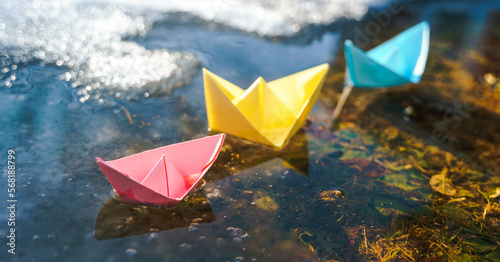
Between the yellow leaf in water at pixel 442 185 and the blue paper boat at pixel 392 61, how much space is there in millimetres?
658

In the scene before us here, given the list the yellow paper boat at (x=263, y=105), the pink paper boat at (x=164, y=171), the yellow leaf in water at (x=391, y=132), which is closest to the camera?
the pink paper boat at (x=164, y=171)

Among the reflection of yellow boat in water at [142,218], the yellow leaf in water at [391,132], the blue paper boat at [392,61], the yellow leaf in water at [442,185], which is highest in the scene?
the blue paper boat at [392,61]

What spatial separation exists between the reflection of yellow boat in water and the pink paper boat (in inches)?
1.8

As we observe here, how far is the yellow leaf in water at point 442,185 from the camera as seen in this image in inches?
74.9

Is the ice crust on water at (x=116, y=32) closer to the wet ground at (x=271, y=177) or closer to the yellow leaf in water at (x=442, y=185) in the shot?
the wet ground at (x=271, y=177)

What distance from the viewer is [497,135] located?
2361mm

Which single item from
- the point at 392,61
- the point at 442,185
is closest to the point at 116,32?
the point at 392,61

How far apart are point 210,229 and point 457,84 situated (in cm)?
219

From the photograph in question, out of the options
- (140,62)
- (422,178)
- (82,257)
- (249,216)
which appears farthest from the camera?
(140,62)

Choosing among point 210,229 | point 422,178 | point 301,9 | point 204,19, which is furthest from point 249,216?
point 301,9

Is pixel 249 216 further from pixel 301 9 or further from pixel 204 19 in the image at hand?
pixel 301 9

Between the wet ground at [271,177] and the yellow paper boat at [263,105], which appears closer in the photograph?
the wet ground at [271,177]

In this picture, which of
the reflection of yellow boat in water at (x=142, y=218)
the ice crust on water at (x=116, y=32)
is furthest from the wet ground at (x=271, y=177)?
the ice crust on water at (x=116, y=32)

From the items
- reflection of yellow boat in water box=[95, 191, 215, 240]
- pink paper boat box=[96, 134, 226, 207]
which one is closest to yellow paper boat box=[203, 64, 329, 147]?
pink paper boat box=[96, 134, 226, 207]
